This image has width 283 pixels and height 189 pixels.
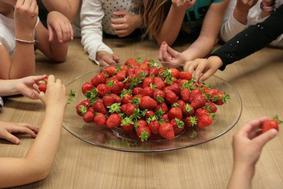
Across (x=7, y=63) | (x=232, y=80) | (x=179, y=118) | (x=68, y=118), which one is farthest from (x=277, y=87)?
(x=7, y=63)

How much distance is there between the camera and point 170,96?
88 centimetres

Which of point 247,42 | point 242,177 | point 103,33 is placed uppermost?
point 242,177

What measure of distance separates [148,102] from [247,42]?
495 millimetres

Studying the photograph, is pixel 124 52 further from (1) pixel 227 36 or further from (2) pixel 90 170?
(2) pixel 90 170

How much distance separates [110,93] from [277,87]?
0.50 meters

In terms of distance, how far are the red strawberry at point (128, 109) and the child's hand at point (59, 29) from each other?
44 centimetres

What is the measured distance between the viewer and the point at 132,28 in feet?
4.72

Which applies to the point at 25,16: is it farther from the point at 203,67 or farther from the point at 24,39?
the point at 203,67

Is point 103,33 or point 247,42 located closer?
point 247,42

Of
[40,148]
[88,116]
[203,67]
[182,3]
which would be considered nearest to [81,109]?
[88,116]

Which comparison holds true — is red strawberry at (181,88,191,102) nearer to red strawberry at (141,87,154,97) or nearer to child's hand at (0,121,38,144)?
red strawberry at (141,87,154,97)

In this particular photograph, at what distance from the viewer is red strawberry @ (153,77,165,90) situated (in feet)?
2.97

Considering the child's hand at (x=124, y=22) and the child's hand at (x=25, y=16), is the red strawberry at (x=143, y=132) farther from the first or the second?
the child's hand at (x=124, y=22)

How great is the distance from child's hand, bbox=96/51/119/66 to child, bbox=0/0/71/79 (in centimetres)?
10
